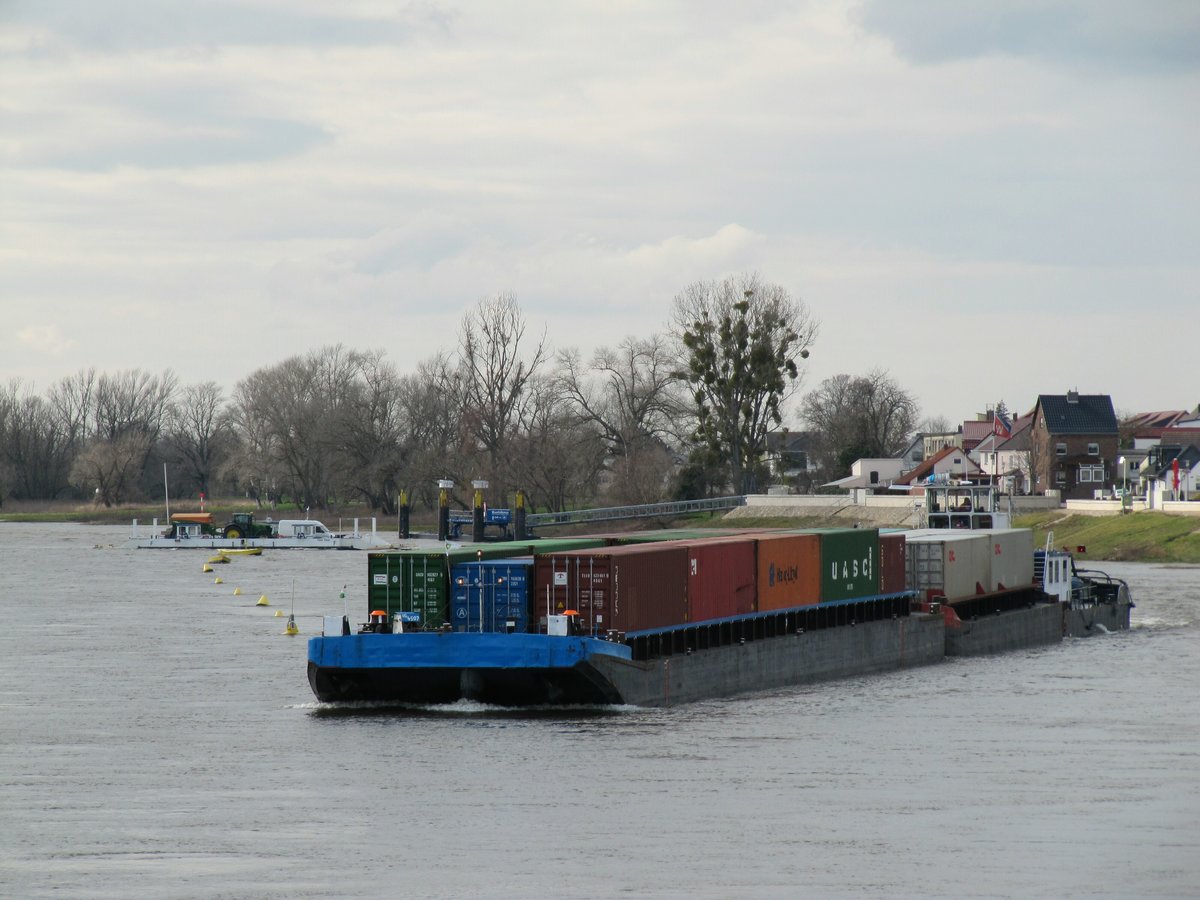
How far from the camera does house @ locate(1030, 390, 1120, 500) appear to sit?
471ft

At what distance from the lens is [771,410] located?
411ft

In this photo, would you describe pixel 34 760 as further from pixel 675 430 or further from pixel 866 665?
pixel 675 430

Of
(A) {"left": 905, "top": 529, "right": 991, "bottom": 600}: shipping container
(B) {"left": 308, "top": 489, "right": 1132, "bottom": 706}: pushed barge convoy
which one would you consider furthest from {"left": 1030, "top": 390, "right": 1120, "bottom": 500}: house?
(B) {"left": 308, "top": 489, "right": 1132, "bottom": 706}: pushed barge convoy

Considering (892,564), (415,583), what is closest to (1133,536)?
(892,564)

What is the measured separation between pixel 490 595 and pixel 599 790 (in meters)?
8.63

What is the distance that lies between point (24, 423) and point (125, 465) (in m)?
19.6

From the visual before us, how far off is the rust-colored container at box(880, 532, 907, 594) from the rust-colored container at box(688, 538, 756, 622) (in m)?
9.16

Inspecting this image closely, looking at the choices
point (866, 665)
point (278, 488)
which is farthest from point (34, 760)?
point (278, 488)

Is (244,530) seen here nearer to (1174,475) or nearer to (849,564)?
(1174,475)

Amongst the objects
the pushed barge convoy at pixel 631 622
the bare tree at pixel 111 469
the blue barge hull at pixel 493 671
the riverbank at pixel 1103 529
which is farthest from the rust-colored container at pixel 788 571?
the bare tree at pixel 111 469

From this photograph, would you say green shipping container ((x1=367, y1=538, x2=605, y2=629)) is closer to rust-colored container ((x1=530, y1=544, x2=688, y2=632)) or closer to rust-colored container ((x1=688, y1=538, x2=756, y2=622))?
rust-colored container ((x1=530, y1=544, x2=688, y2=632))

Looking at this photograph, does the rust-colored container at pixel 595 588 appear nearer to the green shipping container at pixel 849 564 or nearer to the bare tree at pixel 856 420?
the green shipping container at pixel 849 564

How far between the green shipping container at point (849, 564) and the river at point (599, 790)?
2749 mm

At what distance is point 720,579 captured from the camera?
137 ft
